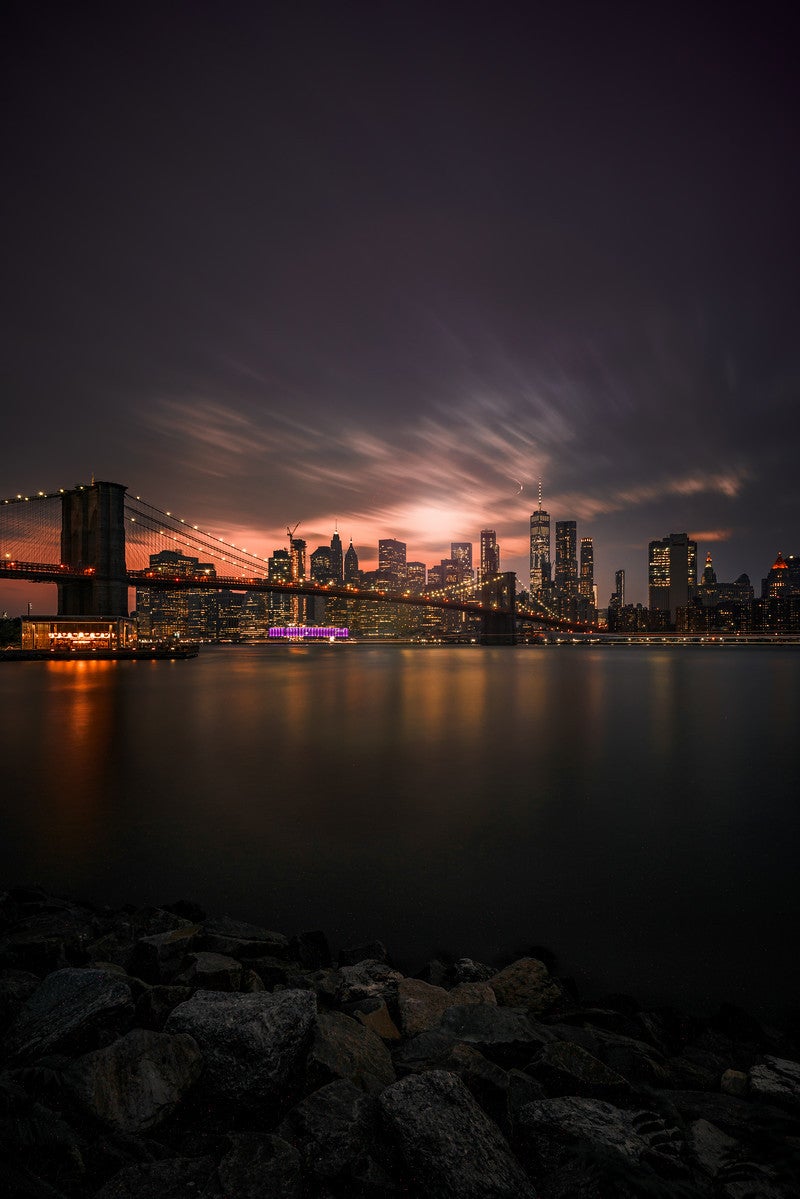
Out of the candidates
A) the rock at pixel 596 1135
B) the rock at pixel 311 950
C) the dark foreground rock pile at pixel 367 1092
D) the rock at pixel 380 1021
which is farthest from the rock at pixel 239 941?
the rock at pixel 596 1135

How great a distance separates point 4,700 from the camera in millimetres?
29891

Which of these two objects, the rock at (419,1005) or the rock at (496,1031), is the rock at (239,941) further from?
the rock at (496,1031)

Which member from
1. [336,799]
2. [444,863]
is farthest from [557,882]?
[336,799]

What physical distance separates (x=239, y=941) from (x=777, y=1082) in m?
4.23

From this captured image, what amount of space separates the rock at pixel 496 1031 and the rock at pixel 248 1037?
1058mm

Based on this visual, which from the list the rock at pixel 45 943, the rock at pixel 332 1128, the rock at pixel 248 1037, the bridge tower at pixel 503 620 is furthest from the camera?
the bridge tower at pixel 503 620

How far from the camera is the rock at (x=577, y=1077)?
3449mm

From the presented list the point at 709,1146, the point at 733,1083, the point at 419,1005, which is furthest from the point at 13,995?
the point at 733,1083

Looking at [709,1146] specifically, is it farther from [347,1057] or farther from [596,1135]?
[347,1057]

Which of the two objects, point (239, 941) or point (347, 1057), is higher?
point (347, 1057)

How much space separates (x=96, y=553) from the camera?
61812mm

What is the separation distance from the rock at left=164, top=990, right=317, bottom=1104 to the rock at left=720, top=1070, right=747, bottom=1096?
2.67 m

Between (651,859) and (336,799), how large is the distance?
6150 millimetres

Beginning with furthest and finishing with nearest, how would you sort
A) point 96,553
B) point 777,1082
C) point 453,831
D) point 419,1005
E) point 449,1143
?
point 96,553, point 453,831, point 419,1005, point 777,1082, point 449,1143
